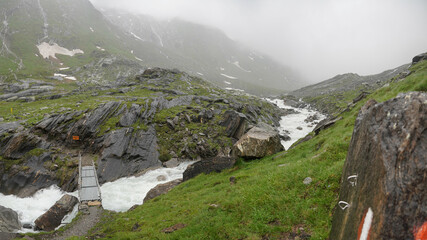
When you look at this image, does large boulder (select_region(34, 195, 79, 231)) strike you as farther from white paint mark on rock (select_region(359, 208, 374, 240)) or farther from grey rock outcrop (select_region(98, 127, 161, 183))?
white paint mark on rock (select_region(359, 208, 374, 240))

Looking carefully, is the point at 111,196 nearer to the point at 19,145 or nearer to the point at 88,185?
the point at 88,185

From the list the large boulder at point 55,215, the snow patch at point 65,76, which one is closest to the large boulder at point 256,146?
the large boulder at point 55,215

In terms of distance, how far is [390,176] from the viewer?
6008mm

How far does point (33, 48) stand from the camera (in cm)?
18162

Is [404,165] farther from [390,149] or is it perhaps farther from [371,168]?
[371,168]

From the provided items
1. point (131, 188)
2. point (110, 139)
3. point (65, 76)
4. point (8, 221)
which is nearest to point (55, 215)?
point (8, 221)

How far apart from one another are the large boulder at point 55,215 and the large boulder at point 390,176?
103 feet

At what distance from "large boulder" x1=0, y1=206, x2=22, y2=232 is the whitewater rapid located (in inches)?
43.8

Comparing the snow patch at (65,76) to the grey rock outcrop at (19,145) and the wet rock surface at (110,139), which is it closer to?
the wet rock surface at (110,139)

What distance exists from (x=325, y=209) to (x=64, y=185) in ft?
134

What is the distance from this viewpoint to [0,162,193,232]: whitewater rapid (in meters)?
30.1

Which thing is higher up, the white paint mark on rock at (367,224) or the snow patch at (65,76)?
the snow patch at (65,76)

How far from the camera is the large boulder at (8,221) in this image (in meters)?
23.2

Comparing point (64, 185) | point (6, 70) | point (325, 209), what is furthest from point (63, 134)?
point (6, 70)
